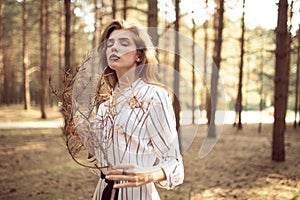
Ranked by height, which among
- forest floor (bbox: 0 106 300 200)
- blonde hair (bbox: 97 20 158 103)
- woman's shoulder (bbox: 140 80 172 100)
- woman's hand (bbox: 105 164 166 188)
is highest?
blonde hair (bbox: 97 20 158 103)

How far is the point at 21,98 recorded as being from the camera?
143 feet

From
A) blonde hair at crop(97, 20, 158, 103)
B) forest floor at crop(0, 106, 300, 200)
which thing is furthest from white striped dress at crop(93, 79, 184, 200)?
forest floor at crop(0, 106, 300, 200)

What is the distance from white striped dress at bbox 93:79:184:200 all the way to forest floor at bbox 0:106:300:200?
15.0ft

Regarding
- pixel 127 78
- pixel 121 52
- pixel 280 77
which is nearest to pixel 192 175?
pixel 280 77

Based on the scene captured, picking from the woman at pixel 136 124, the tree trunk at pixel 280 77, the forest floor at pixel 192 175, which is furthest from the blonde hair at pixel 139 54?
the tree trunk at pixel 280 77

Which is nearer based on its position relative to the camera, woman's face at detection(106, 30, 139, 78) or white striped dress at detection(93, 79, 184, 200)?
white striped dress at detection(93, 79, 184, 200)

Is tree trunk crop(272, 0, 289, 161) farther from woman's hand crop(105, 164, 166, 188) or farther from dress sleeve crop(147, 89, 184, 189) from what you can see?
woman's hand crop(105, 164, 166, 188)

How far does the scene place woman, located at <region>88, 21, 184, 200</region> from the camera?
4.48 feet

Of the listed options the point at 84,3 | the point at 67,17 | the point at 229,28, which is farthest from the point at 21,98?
the point at 67,17

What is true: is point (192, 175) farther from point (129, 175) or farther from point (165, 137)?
point (129, 175)

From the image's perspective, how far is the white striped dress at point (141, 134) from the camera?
4.49ft

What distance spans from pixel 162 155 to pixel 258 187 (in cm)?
571

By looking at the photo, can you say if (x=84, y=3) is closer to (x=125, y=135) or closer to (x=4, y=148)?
(x=4, y=148)

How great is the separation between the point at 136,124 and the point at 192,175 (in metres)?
6.44
